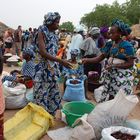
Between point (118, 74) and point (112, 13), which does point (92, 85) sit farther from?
point (112, 13)

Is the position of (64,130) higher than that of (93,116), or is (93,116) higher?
(93,116)

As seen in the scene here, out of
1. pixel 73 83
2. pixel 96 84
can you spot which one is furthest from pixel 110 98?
pixel 96 84

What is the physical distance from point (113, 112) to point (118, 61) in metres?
0.63

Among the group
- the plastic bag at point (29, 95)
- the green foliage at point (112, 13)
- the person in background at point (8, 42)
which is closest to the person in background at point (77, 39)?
the plastic bag at point (29, 95)

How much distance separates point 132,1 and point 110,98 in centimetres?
5442

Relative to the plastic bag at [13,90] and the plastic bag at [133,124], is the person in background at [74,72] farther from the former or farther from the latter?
the plastic bag at [133,124]

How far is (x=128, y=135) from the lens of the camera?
11.1 ft

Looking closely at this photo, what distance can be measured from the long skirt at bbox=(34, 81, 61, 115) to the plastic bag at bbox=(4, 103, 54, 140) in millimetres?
157

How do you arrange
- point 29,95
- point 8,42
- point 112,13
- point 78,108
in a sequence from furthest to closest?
point 112,13, point 8,42, point 29,95, point 78,108

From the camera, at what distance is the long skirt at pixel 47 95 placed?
4.57 meters

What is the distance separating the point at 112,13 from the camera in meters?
54.4

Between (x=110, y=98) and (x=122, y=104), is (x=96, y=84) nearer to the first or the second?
(x=110, y=98)

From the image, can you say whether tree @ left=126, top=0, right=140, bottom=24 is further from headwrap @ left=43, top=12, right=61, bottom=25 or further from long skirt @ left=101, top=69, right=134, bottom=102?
long skirt @ left=101, top=69, right=134, bottom=102

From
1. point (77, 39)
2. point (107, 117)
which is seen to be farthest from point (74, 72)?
point (107, 117)
